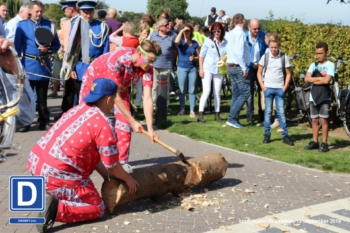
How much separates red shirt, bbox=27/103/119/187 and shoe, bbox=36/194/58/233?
0.22 metres

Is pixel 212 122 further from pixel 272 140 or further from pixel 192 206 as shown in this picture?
pixel 192 206

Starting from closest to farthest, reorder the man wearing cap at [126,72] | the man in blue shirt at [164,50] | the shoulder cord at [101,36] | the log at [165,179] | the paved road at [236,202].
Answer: the paved road at [236,202] → the log at [165,179] → the man wearing cap at [126,72] → the shoulder cord at [101,36] → the man in blue shirt at [164,50]

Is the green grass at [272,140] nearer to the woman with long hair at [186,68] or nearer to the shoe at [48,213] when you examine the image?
the woman with long hair at [186,68]

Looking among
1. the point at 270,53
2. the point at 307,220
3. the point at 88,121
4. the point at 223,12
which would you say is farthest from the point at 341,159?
the point at 223,12

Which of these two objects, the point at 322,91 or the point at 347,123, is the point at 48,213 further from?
the point at 347,123

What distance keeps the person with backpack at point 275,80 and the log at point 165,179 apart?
3.43 m

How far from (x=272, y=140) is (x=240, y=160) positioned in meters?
2.02

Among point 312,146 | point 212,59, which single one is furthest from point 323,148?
point 212,59

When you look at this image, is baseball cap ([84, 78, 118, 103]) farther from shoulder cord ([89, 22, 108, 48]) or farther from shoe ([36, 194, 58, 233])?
shoulder cord ([89, 22, 108, 48])

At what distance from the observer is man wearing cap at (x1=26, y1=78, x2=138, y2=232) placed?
18.9 ft

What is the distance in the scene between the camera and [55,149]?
5.79 meters

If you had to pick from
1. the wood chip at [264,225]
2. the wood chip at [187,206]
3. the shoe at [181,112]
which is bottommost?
the shoe at [181,112]

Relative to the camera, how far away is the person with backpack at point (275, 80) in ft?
34.9

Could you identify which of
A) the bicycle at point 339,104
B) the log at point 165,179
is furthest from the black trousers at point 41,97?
the bicycle at point 339,104
